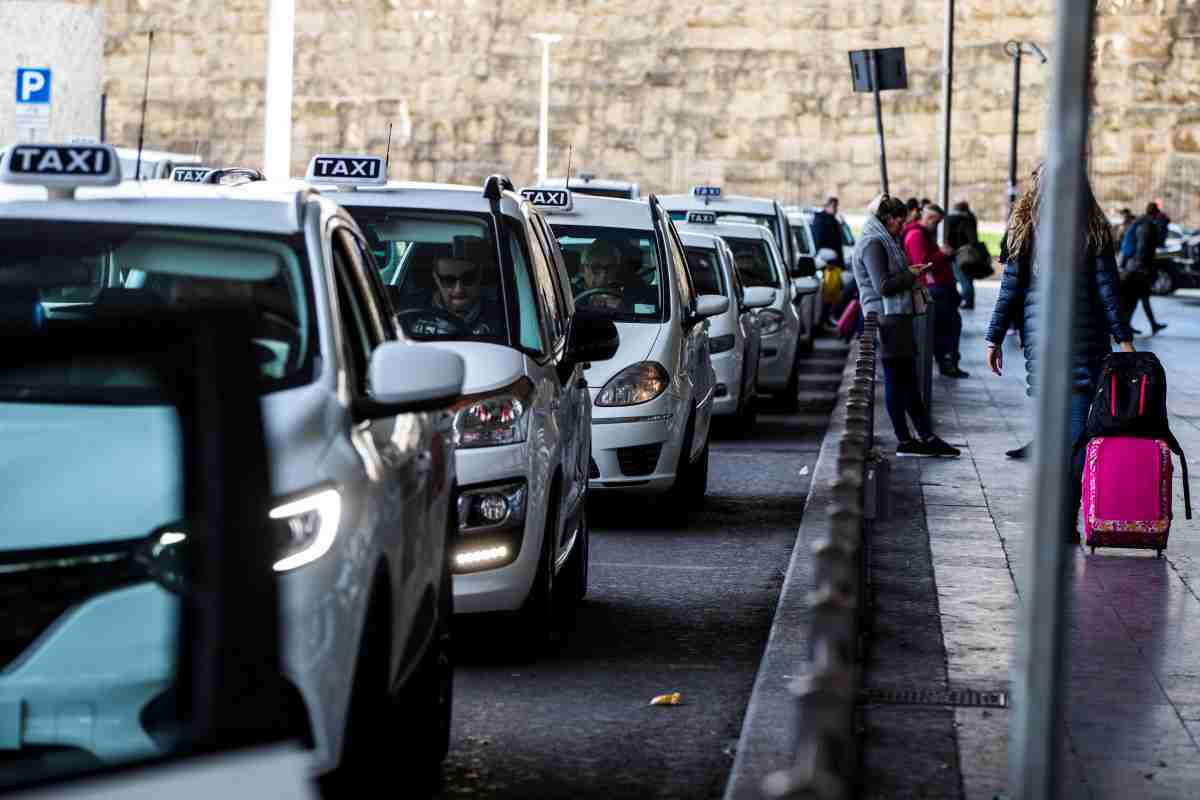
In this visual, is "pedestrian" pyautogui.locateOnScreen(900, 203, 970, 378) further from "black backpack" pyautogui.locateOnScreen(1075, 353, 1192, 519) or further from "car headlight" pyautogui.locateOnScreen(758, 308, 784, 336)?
"black backpack" pyautogui.locateOnScreen(1075, 353, 1192, 519)

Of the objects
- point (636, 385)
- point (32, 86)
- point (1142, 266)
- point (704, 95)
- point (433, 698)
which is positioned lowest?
point (433, 698)

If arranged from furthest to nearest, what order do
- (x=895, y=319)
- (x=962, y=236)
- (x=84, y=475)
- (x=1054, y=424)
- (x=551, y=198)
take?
(x=962, y=236)
(x=895, y=319)
(x=551, y=198)
(x=1054, y=424)
(x=84, y=475)

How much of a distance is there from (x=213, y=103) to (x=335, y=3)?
5.47 m

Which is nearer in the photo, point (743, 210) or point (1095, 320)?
point (1095, 320)

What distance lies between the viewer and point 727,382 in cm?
1641

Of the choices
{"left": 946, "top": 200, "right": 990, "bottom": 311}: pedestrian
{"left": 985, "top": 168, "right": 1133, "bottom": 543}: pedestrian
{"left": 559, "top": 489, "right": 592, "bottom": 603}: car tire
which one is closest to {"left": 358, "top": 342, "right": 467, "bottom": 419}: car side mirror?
{"left": 559, "top": 489, "right": 592, "bottom": 603}: car tire

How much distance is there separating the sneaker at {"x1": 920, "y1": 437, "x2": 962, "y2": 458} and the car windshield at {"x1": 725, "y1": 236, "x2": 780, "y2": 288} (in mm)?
6632

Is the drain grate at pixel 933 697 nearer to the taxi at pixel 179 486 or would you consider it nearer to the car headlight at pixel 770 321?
the taxi at pixel 179 486

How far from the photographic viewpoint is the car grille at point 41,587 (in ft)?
10.7

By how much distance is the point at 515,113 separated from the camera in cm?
7919

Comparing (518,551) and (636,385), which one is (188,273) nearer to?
(518,551)

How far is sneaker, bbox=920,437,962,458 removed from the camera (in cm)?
1433

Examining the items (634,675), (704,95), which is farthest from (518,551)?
(704,95)

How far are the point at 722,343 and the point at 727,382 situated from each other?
326 mm
